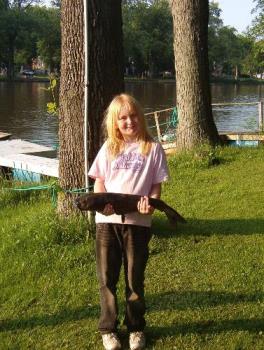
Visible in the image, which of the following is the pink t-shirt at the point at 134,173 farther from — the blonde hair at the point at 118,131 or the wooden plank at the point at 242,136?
the wooden plank at the point at 242,136

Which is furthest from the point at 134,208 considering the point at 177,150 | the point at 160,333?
the point at 177,150

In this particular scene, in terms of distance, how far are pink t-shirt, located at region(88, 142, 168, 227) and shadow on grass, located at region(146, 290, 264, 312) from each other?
41.6 inches

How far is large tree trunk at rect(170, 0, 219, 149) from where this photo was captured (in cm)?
1105

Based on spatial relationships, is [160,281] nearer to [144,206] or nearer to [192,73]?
[144,206]

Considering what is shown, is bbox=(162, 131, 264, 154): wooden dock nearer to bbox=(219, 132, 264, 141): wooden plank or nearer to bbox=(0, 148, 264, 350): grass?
bbox=(219, 132, 264, 141): wooden plank

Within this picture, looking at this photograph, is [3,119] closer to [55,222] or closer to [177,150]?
[177,150]

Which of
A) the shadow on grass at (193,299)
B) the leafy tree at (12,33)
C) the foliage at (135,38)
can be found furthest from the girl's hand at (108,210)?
the leafy tree at (12,33)

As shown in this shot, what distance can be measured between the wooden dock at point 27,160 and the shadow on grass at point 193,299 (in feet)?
15.8

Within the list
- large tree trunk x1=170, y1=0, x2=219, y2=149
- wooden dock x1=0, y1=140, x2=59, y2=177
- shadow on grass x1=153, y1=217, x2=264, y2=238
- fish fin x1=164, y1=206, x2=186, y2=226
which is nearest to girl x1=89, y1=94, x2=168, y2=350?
fish fin x1=164, y1=206, x2=186, y2=226

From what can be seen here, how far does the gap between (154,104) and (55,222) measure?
1410 inches

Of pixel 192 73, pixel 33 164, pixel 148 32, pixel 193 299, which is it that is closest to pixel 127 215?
pixel 193 299

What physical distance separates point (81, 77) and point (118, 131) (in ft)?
6.46

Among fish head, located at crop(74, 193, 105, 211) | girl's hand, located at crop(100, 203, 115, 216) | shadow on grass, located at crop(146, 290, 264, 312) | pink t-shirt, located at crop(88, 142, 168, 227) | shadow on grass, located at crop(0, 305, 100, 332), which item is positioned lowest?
shadow on grass, located at crop(0, 305, 100, 332)

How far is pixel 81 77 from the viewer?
18.3 feet
